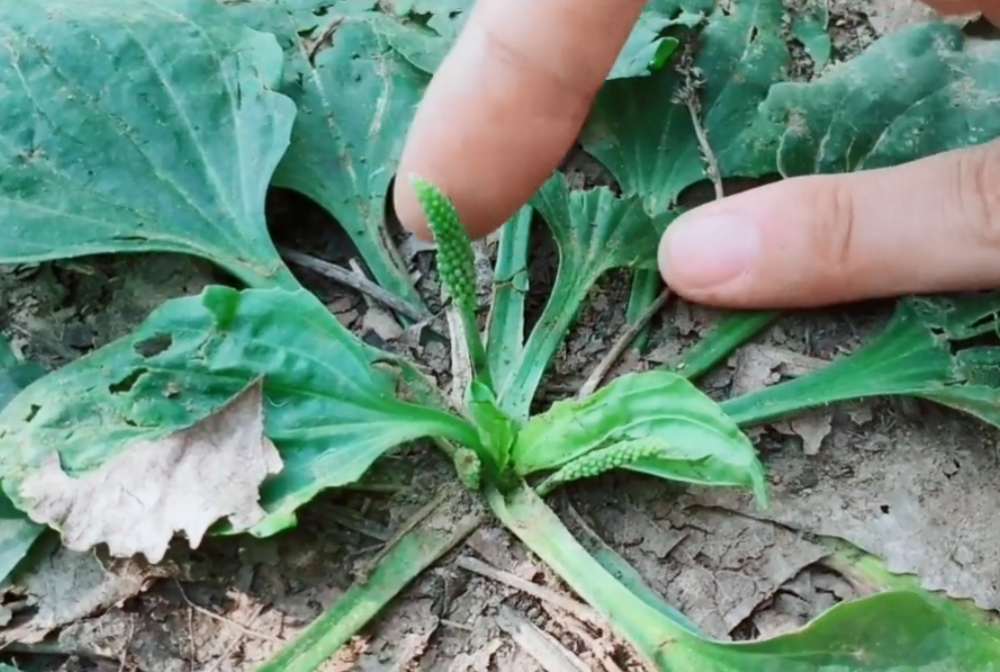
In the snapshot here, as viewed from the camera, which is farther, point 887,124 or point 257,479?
point 887,124

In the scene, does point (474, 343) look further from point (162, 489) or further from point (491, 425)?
point (162, 489)

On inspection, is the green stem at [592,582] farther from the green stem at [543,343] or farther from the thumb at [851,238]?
the thumb at [851,238]

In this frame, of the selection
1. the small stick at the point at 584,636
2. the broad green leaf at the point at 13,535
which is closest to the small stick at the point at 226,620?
the broad green leaf at the point at 13,535

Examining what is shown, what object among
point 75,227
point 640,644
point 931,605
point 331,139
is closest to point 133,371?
point 75,227

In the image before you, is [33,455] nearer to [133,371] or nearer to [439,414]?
[133,371]

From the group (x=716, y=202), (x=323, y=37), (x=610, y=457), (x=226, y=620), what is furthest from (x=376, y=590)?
(x=323, y=37)
